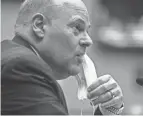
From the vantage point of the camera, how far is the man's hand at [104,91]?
2.15 m

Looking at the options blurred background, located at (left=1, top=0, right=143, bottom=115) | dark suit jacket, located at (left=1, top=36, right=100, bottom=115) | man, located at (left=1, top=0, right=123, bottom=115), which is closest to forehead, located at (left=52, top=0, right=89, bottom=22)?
man, located at (left=1, top=0, right=123, bottom=115)

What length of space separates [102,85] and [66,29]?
27cm

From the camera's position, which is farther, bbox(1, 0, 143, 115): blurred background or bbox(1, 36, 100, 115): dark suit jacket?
bbox(1, 0, 143, 115): blurred background

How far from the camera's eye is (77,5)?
220 centimetres

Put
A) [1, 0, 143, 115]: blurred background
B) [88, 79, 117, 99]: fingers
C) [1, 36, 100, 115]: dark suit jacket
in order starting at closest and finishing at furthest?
[1, 36, 100, 115]: dark suit jacket
[88, 79, 117, 99]: fingers
[1, 0, 143, 115]: blurred background

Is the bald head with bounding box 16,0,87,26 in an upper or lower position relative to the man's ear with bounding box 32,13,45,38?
upper

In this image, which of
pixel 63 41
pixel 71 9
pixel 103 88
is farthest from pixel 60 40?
pixel 103 88

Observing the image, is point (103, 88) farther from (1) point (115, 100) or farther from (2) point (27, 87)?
(2) point (27, 87)

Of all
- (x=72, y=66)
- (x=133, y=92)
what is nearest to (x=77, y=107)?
(x=133, y=92)

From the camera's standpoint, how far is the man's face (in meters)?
2.19

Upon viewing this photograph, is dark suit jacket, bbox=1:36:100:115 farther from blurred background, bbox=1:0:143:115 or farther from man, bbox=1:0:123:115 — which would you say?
blurred background, bbox=1:0:143:115

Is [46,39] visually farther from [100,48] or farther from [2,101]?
[100,48]

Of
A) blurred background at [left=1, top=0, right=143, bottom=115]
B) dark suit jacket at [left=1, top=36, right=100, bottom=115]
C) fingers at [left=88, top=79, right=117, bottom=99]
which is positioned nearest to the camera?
dark suit jacket at [left=1, top=36, right=100, bottom=115]

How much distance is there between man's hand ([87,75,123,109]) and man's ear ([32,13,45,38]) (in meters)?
0.30
